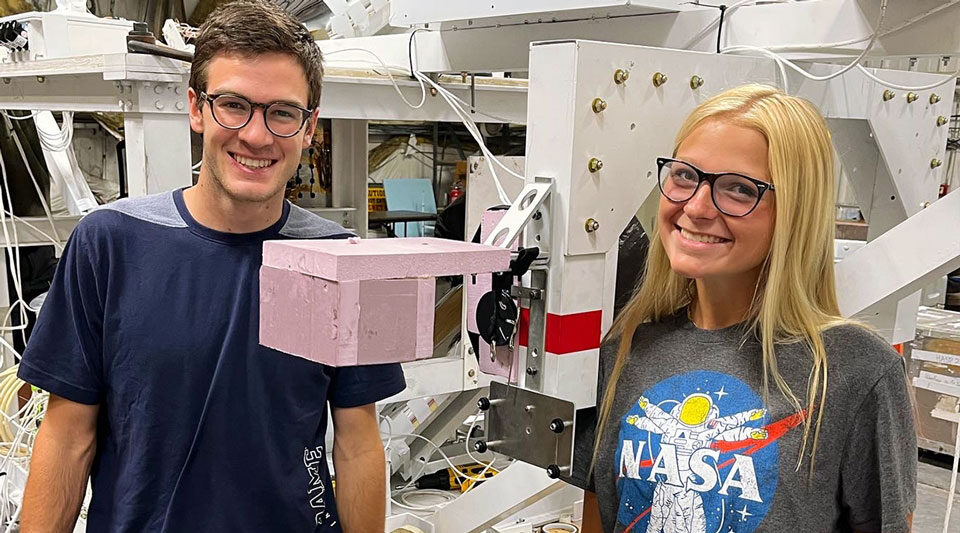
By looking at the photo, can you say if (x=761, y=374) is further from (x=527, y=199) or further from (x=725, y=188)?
(x=527, y=199)

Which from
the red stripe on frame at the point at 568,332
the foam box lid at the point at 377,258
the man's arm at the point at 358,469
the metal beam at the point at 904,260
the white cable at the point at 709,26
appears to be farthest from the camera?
the white cable at the point at 709,26

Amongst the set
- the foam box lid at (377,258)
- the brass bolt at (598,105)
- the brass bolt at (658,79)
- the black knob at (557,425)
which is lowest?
the black knob at (557,425)

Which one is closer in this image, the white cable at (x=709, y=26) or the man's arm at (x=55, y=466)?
the man's arm at (x=55, y=466)

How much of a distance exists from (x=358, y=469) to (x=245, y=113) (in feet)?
1.95

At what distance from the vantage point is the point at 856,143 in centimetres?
175

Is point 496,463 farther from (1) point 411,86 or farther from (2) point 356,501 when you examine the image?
(2) point 356,501

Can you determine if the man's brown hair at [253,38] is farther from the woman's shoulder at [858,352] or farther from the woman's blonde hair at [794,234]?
the woman's shoulder at [858,352]

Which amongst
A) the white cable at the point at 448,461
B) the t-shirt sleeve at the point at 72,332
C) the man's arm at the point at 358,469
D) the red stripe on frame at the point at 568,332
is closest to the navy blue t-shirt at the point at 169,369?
the t-shirt sleeve at the point at 72,332

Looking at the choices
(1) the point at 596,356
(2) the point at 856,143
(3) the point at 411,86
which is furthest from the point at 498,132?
(1) the point at 596,356

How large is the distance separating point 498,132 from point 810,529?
14.0ft

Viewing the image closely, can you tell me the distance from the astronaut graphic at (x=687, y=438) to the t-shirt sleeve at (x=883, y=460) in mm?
113

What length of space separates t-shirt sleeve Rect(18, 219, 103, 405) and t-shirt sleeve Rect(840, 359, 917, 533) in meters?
1.03

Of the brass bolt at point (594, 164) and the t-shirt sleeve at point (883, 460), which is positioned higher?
the brass bolt at point (594, 164)

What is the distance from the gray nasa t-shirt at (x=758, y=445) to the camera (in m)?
0.98
